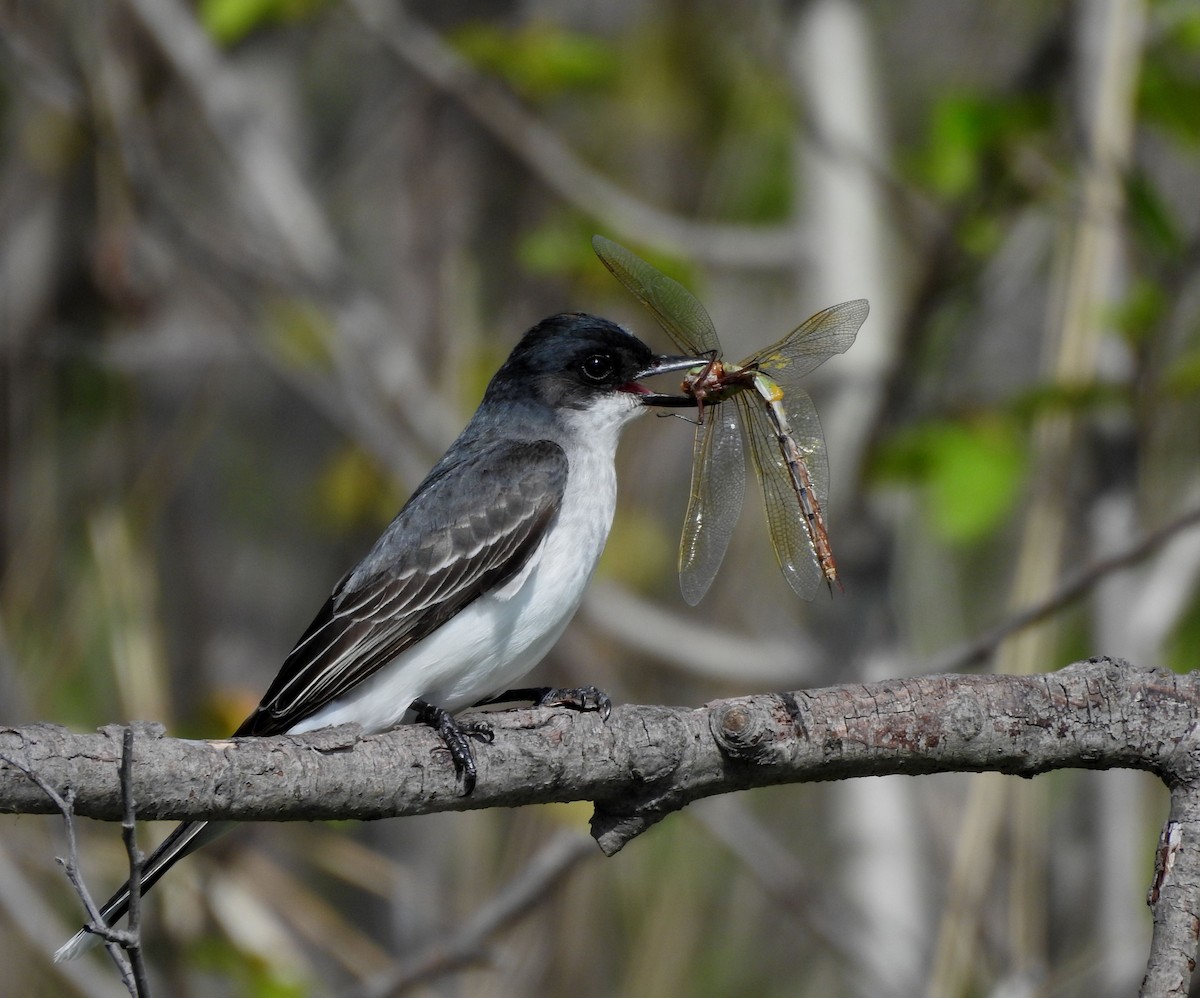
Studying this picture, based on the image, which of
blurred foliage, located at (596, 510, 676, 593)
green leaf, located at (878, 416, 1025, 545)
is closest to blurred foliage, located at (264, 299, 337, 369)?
blurred foliage, located at (596, 510, 676, 593)

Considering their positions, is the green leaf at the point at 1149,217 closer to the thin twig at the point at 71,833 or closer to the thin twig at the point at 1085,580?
the thin twig at the point at 1085,580

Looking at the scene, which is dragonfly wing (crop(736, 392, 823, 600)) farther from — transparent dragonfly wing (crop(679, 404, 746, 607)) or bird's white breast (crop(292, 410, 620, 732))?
bird's white breast (crop(292, 410, 620, 732))

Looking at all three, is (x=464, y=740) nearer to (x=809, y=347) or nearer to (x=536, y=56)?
(x=809, y=347)

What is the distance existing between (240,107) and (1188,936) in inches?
199

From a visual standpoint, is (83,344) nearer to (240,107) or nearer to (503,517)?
(240,107)

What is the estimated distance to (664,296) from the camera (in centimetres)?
409

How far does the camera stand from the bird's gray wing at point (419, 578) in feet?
13.2

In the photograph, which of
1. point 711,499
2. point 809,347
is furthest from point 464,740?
point 809,347

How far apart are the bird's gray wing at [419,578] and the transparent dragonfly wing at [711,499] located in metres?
0.58

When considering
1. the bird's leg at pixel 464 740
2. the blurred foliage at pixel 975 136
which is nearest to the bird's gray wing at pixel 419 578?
the bird's leg at pixel 464 740

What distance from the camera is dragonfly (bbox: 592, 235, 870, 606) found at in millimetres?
3438

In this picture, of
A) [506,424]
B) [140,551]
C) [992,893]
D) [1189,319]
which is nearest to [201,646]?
[140,551]

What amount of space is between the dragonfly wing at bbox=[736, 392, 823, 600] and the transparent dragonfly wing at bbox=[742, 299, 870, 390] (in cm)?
10

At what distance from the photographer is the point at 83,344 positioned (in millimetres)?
6188
